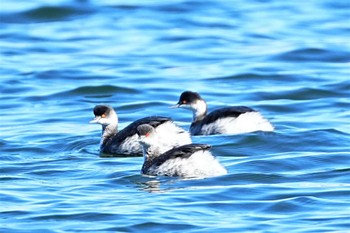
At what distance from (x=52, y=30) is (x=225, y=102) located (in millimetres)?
9204

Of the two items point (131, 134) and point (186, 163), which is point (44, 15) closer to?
point (131, 134)

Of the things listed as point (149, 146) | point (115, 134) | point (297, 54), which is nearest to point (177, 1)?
point (297, 54)

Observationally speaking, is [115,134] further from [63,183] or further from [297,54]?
[297,54]

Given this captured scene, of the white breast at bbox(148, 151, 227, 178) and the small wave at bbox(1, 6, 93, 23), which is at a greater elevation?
the small wave at bbox(1, 6, 93, 23)

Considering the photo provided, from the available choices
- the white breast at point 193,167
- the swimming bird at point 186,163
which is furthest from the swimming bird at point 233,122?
the white breast at point 193,167

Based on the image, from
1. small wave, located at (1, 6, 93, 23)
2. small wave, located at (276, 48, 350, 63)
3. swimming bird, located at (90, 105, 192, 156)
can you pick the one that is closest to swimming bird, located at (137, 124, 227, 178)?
swimming bird, located at (90, 105, 192, 156)

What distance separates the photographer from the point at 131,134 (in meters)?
16.3

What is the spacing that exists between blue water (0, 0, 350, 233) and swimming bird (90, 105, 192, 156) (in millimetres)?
293

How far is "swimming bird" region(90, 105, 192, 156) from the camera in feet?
51.3

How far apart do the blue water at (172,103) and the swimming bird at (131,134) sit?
0.29 m

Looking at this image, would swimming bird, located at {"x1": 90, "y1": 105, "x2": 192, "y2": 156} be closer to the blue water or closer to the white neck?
the white neck

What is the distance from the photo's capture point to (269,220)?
12312 millimetres

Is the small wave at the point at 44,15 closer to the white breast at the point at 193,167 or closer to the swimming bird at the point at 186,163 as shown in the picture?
the swimming bird at the point at 186,163

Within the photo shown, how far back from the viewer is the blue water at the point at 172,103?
1274 cm
